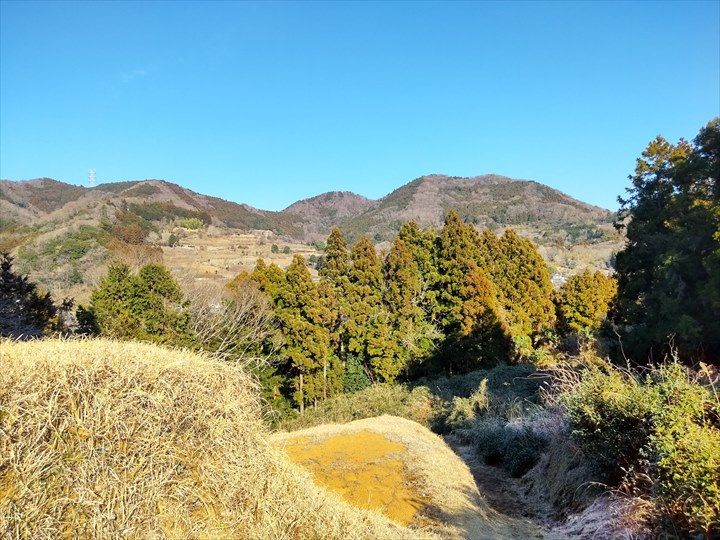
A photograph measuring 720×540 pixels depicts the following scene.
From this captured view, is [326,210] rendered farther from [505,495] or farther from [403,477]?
[403,477]

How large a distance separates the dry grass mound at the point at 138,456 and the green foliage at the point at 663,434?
3.27 meters

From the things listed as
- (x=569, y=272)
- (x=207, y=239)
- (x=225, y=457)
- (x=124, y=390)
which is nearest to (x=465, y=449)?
(x=225, y=457)

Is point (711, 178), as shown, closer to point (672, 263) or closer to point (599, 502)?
point (672, 263)

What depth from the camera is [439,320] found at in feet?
84.4

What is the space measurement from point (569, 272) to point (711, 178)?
42.8m

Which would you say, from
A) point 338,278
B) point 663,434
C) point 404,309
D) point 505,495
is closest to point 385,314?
point 404,309

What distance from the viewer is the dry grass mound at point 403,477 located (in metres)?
6.52

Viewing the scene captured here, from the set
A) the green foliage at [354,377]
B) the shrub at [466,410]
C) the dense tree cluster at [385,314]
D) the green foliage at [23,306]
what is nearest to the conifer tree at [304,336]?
the dense tree cluster at [385,314]

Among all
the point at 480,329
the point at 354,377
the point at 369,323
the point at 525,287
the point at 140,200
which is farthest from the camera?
the point at 140,200

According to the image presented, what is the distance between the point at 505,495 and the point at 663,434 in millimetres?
4312

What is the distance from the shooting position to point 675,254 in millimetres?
14844

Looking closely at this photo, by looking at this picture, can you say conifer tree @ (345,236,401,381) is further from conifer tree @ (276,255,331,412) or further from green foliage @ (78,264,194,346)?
green foliage @ (78,264,194,346)

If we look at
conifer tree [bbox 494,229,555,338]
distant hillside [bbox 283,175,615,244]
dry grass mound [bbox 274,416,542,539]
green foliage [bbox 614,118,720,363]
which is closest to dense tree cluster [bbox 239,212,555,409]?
conifer tree [bbox 494,229,555,338]

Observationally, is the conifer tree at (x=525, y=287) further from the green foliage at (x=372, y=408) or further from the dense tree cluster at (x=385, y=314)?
the green foliage at (x=372, y=408)
